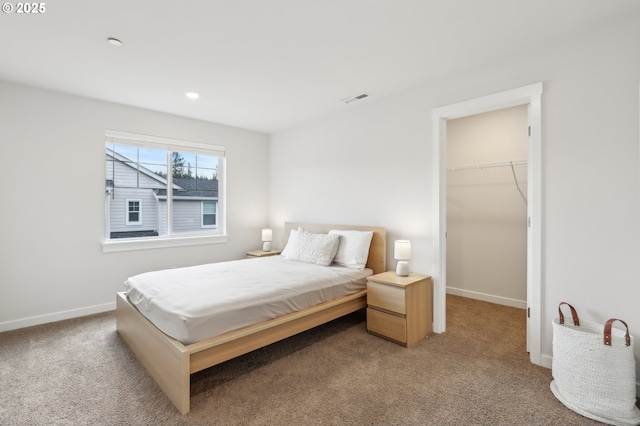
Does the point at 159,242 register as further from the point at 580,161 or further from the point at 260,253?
the point at 580,161

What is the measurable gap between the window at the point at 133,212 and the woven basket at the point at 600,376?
15.0 feet

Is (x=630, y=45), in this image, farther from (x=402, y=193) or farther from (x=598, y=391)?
(x=598, y=391)

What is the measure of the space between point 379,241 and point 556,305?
5.44 feet

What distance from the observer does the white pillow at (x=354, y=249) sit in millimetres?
3467

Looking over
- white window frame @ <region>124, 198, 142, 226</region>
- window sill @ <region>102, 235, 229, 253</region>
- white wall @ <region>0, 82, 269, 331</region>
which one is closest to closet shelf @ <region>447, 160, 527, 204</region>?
window sill @ <region>102, 235, 229, 253</region>

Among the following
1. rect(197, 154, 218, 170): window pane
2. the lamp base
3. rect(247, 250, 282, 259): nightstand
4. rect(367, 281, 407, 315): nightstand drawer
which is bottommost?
rect(367, 281, 407, 315): nightstand drawer

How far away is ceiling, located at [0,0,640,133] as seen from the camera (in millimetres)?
1995

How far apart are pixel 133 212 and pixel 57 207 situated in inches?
31.2

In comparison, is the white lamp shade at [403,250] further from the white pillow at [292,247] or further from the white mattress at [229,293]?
the white pillow at [292,247]

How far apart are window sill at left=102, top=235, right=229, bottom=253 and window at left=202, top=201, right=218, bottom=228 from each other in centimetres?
25

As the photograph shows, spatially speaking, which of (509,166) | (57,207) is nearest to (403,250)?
(509,166)

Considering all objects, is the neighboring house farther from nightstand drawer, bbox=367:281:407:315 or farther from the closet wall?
the closet wall

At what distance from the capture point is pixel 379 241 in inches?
138

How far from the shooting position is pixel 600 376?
184 cm
